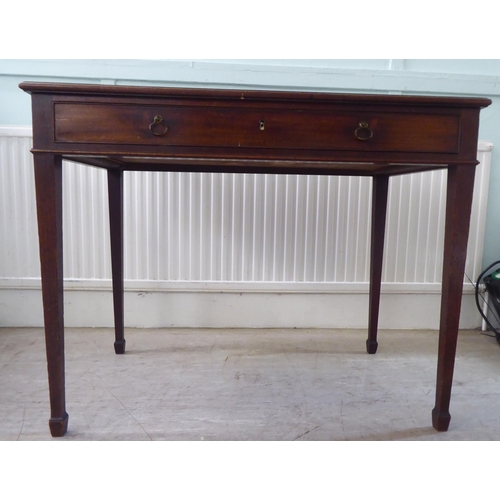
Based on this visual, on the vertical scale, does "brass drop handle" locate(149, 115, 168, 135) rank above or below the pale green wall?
below

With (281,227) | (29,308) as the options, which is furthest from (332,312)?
(29,308)

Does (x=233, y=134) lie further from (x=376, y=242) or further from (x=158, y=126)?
(x=376, y=242)

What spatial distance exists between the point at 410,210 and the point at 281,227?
A: 557 millimetres

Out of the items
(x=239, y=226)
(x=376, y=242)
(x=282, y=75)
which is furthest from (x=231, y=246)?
(x=282, y=75)

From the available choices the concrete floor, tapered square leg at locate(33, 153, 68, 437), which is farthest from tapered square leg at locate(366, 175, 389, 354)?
tapered square leg at locate(33, 153, 68, 437)

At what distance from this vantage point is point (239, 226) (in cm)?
191

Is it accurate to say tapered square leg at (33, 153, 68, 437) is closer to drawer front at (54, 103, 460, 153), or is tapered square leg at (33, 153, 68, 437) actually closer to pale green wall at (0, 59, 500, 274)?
drawer front at (54, 103, 460, 153)

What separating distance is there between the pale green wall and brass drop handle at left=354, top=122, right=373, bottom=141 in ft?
2.87

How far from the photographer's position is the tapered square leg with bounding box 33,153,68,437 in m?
1.05

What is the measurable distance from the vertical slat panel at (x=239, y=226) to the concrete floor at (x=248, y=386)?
0.90 ft

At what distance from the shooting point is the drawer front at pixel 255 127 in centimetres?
104

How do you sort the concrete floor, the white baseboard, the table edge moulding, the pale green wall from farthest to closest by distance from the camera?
1. the white baseboard
2. the pale green wall
3. the concrete floor
4. the table edge moulding

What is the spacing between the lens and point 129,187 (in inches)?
73.7

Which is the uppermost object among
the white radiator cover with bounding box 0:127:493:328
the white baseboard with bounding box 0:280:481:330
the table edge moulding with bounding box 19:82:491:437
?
the table edge moulding with bounding box 19:82:491:437
